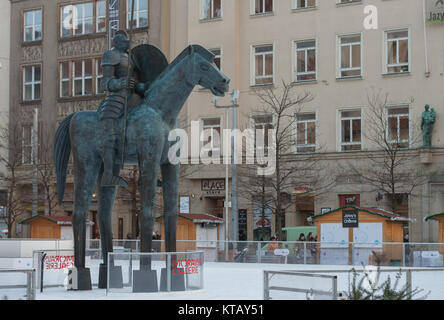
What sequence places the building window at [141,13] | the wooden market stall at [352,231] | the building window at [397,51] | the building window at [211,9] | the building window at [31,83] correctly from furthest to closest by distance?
the building window at [31,83] → the building window at [141,13] → the building window at [211,9] → the building window at [397,51] → the wooden market stall at [352,231]

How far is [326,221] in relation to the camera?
3203 cm

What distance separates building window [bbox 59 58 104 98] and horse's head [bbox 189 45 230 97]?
1478 inches

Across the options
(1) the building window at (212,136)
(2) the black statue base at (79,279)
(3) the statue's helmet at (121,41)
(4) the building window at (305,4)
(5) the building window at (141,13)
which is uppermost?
(5) the building window at (141,13)

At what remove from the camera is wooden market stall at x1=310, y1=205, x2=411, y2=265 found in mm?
28234

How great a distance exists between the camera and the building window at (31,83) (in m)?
54.2

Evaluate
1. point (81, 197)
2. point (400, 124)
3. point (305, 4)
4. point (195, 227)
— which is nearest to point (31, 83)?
point (305, 4)

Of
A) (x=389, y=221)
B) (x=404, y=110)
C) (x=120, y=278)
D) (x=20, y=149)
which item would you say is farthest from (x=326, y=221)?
(x=20, y=149)

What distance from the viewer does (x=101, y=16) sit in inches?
2064

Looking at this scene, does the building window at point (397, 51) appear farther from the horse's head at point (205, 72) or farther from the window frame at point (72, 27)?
the horse's head at point (205, 72)

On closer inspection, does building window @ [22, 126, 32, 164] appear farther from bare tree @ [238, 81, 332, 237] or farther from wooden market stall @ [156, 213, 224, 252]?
wooden market stall @ [156, 213, 224, 252]

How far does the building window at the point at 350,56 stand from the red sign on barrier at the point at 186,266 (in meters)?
30.1

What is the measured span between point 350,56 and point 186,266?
30.9 m

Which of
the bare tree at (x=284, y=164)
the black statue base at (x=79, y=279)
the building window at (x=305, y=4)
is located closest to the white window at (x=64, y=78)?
the bare tree at (x=284, y=164)

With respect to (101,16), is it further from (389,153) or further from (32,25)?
(389,153)
